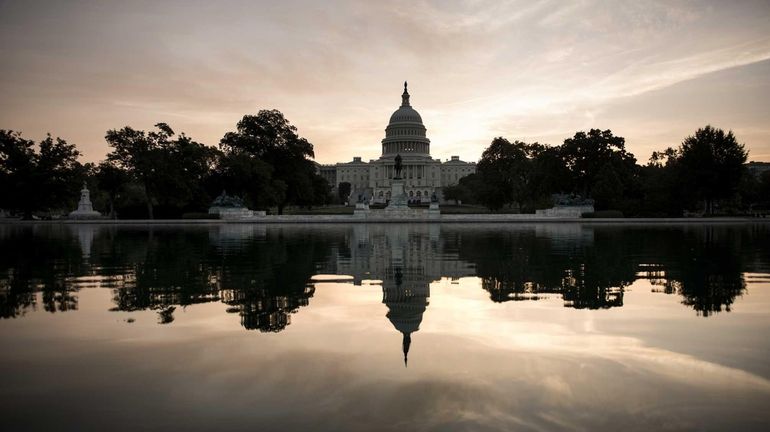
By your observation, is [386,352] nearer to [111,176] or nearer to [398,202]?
[398,202]

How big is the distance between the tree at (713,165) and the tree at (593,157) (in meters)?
6.28

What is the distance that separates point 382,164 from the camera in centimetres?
17500

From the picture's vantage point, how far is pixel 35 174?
64.6 meters

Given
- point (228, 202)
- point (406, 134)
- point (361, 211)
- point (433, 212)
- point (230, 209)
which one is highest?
point (406, 134)

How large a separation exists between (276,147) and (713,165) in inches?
1985

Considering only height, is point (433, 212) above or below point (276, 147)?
below

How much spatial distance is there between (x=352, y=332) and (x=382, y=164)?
16761cm

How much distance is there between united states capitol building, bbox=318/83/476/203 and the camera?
16538 cm

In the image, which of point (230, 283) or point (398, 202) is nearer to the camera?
point (230, 283)

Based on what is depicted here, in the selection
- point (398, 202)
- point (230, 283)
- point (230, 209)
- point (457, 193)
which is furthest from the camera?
point (457, 193)

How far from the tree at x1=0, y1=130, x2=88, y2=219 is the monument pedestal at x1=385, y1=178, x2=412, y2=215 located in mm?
38212

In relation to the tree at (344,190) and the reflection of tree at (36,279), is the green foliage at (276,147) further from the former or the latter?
the tree at (344,190)

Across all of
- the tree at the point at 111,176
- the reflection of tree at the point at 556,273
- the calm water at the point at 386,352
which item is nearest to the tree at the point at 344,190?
the tree at the point at 111,176

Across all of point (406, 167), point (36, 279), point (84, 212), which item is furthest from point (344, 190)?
point (36, 279)
